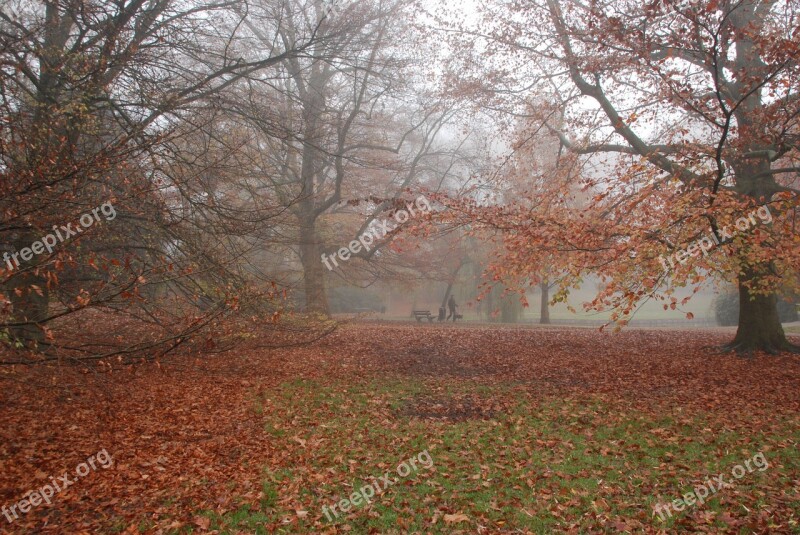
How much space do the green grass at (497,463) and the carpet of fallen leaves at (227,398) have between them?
0.32 meters

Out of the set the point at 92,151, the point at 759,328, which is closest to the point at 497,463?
the point at 92,151

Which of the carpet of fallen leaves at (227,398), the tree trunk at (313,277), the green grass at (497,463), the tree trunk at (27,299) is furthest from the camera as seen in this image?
the tree trunk at (313,277)

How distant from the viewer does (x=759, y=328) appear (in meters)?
11.7

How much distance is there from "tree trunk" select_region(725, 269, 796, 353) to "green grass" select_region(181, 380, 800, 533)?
544 centimetres

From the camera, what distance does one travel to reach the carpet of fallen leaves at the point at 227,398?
16.5 feet

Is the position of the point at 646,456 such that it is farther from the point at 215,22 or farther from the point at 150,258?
the point at 215,22

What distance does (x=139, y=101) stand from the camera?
8.62 m

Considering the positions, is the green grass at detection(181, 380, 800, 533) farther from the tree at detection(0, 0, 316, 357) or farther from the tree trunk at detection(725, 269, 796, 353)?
the tree trunk at detection(725, 269, 796, 353)

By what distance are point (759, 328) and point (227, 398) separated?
1083cm

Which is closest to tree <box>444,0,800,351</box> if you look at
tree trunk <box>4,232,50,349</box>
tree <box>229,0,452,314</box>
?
tree <box>229,0,452,314</box>

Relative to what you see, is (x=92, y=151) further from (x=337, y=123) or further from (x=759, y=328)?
(x=759, y=328)

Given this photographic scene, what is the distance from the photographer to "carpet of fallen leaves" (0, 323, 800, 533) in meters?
5.03

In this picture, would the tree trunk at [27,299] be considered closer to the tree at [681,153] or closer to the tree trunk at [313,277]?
the tree at [681,153]

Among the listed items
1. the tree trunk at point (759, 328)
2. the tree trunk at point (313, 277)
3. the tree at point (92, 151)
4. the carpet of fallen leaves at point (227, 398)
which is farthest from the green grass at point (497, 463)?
the tree trunk at point (313, 277)
